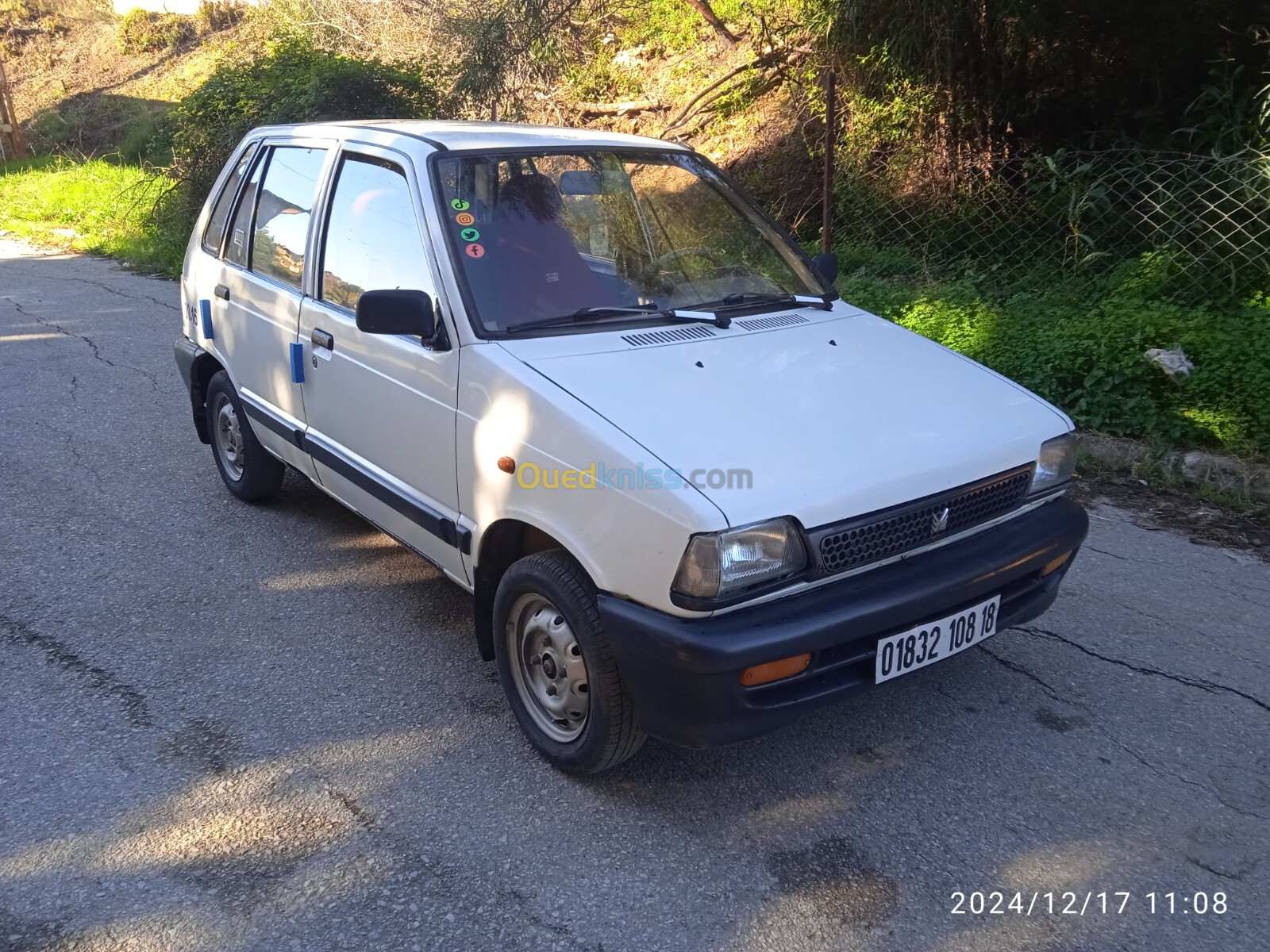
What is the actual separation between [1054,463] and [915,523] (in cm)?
71

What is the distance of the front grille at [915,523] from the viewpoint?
270 cm

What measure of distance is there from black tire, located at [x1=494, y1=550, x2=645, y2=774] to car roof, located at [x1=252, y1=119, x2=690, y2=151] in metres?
1.62

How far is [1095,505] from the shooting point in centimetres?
525

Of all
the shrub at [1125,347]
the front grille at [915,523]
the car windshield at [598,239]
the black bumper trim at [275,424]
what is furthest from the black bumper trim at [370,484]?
the shrub at [1125,347]

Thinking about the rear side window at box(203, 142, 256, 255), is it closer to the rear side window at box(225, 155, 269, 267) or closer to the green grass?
the rear side window at box(225, 155, 269, 267)

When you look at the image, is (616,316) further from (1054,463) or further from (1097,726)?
(1097,726)

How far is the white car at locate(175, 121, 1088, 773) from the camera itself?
264 cm

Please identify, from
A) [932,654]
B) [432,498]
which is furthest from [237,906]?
[932,654]

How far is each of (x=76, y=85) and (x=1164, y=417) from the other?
2817 cm

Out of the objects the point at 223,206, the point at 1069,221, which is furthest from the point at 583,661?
the point at 1069,221

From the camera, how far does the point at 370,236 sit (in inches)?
148

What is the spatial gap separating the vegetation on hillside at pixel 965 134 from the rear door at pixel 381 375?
4.07m

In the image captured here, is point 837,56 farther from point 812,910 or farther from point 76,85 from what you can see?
point 76,85

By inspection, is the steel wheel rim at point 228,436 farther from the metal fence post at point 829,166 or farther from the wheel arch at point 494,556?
the metal fence post at point 829,166
